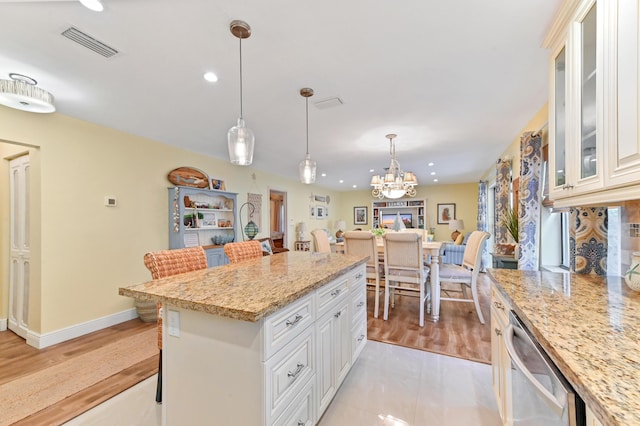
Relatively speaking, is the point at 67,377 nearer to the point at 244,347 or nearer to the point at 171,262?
the point at 171,262

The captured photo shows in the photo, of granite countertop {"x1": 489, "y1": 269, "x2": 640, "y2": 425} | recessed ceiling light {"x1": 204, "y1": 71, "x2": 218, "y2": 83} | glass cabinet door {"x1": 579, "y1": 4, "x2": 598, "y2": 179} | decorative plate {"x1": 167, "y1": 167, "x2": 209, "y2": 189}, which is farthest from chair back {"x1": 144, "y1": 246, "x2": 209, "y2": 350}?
glass cabinet door {"x1": 579, "y1": 4, "x2": 598, "y2": 179}

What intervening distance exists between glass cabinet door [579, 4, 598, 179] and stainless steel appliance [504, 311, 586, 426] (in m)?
0.81

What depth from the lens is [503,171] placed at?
4.07 m

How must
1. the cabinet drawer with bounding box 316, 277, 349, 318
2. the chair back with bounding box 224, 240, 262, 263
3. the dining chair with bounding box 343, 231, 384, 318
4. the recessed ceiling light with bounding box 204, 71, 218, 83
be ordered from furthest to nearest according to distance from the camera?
1. the dining chair with bounding box 343, 231, 384, 318
2. the chair back with bounding box 224, 240, 262, 263
3. the recessed ceiling light with bounding box 204, 71, 218, 83
4. the cabinet drawer with bounding box 316, 277, 349, 318

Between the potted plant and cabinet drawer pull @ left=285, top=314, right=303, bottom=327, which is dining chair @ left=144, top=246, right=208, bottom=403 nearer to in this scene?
cabinet drawer pull @ left=285, top=314, right=303, bottom=327

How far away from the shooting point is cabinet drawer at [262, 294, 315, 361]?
43.8 inches

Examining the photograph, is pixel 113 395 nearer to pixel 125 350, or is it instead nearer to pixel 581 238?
pixel 125 350

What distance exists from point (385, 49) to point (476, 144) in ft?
9.82

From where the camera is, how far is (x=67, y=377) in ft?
7.05

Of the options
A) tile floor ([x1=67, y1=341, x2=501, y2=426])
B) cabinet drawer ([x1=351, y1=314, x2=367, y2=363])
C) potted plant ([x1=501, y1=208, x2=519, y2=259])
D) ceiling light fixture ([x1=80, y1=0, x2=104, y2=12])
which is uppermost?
ceiling light fixture ([x1=80, y1=0, x2=104, y2=12])

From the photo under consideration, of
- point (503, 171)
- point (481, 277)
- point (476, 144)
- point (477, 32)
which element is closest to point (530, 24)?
point (477, 32)

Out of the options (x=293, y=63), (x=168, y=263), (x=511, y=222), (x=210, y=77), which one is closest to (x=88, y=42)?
(x=210, y=77)

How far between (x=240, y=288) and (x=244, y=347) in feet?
1.08

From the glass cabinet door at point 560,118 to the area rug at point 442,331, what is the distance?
1.73 meters
